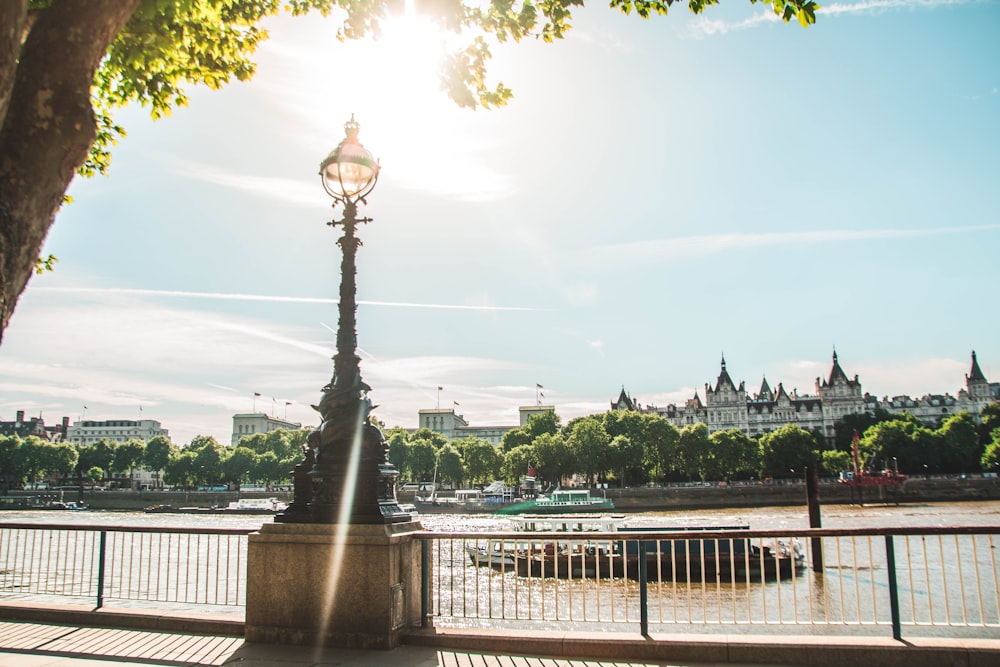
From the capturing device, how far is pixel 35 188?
12.2 feet

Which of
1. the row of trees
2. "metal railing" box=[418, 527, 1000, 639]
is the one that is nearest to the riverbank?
the row of trees

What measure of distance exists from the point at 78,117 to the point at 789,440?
11336 cm

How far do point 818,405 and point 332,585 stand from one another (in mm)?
176004

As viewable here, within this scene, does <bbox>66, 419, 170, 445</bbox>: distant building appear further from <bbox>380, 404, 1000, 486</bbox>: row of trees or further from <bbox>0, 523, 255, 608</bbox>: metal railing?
<bbox>0, 523, 255, 608</bbox>: metal railing

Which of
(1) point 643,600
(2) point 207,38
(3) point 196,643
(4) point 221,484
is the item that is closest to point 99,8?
(2) point 207,38

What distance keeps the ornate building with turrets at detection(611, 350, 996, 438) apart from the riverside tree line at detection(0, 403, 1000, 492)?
29.7 m

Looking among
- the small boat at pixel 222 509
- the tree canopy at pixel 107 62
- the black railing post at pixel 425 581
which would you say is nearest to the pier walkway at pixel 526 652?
the black railing post at pixel 425 581

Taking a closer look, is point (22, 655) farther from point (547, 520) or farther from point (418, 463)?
point (418, 463)

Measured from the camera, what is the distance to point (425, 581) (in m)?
7.32

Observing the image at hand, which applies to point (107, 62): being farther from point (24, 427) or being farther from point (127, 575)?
point (24, 427)

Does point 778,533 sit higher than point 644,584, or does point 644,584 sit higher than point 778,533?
point 778,533

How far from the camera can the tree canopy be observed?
3.64m

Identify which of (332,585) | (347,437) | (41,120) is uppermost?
(41,120)

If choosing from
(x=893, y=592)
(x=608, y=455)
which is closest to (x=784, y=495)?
(x=608, y=455)
